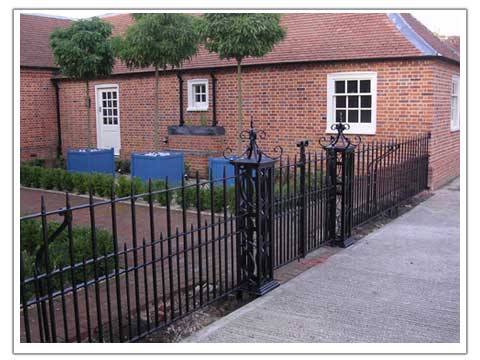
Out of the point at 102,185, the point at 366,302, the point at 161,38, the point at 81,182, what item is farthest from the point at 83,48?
the point at 366,302

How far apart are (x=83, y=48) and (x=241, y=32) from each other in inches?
185

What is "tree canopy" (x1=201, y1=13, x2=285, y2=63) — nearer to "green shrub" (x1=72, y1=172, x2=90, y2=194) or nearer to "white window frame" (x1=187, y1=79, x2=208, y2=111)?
"white window frame" (x1=187, y1=79, x2=208, y2=111)

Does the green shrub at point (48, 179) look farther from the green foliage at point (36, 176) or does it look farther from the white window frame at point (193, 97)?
the white window frame at point (193, 97)

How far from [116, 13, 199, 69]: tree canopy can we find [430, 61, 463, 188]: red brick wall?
5.12 m

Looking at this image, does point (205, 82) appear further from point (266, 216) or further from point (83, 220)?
point (266, 216)

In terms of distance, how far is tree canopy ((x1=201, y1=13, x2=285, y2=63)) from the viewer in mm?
10742

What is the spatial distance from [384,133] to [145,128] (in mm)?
7010

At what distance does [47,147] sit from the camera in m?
18.0

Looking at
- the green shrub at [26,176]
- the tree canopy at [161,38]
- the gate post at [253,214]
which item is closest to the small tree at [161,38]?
the tree canopy at [161,38]

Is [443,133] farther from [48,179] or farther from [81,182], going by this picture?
[48,179]

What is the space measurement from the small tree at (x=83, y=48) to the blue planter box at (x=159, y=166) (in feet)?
9.24

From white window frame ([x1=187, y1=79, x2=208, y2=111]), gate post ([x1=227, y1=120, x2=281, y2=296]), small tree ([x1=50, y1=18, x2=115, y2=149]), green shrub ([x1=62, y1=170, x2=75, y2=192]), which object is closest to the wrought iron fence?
gate post ([x1=227, y1=120, x2=281, y2=296])
